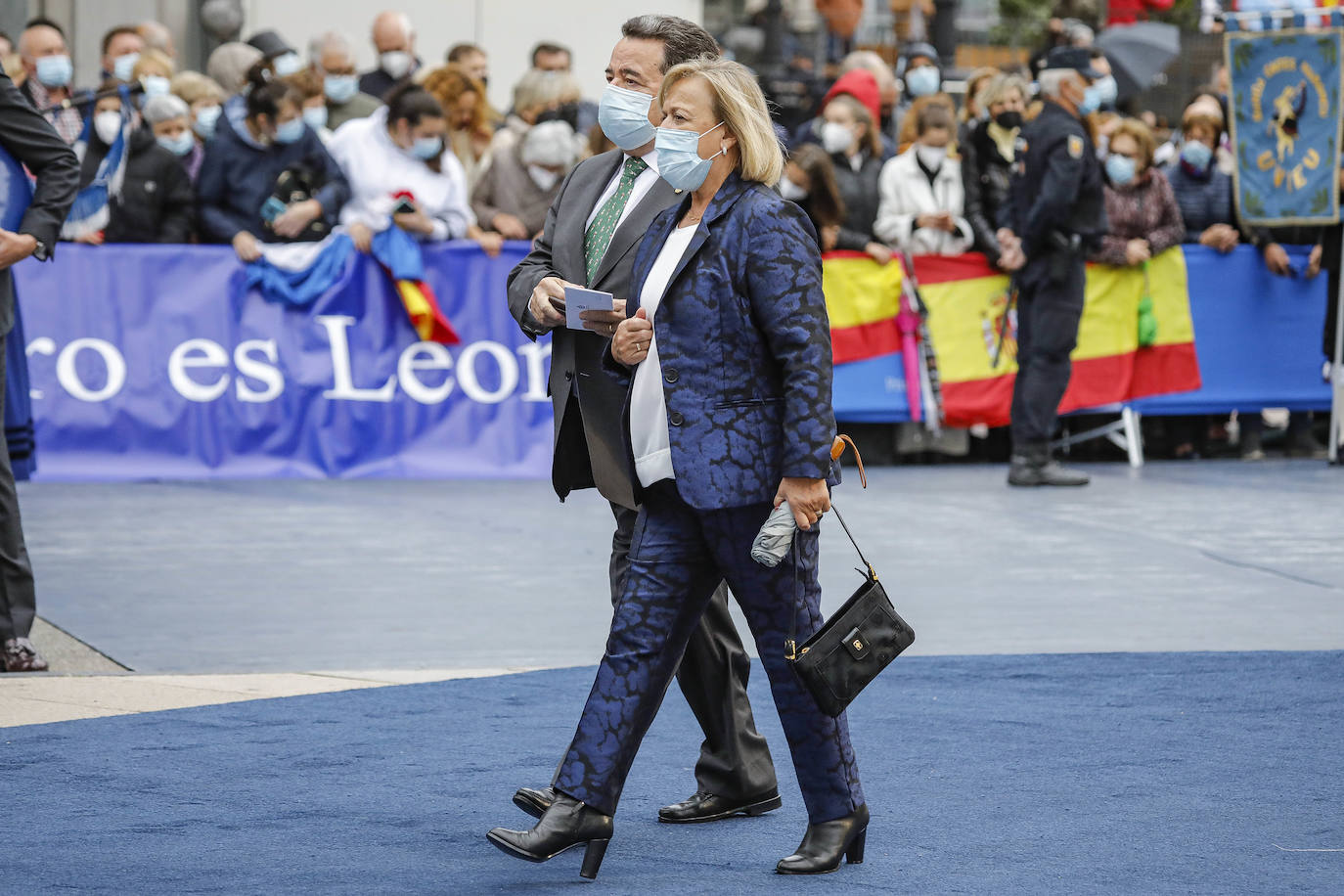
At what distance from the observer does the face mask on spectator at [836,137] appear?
1308 centimetres

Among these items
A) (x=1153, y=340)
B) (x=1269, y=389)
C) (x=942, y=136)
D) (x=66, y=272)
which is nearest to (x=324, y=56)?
(x=66, y=272)

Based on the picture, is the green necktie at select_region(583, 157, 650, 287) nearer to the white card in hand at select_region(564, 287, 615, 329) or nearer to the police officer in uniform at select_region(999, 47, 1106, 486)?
the white card in hand at select_region(564, 287, 615, 329)

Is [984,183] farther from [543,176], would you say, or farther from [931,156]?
[543,176]

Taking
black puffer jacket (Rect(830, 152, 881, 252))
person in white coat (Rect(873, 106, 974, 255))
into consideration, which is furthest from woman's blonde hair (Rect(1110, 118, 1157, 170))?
black puffer jacket (Rect(830, 152, 881, 252))

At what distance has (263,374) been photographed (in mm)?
11969

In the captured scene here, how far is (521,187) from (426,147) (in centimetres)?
88

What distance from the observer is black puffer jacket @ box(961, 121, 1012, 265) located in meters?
13.0

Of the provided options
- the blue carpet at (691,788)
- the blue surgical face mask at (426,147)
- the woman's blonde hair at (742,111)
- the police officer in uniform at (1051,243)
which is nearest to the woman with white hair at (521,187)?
the blue surgical face mask at (426,147)

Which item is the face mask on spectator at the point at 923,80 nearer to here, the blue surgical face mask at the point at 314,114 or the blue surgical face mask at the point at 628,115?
the blue surgical face mask at the point at 314,114

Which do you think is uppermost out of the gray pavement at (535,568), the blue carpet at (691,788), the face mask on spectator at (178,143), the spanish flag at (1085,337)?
the face mask on spectator at (178,143)

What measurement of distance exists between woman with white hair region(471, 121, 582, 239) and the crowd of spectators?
0.5 inches

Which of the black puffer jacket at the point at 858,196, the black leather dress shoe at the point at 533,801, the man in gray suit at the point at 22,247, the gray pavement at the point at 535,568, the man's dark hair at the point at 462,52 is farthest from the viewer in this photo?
the man's dark hair at the point at 462,52

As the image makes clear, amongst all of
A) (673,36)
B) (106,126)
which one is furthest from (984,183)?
(673,36)

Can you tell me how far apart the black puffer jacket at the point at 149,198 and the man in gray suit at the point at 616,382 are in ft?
24.0
